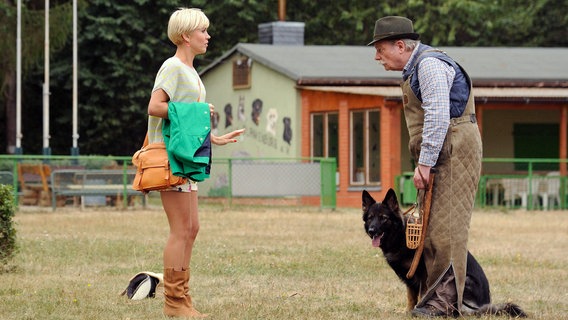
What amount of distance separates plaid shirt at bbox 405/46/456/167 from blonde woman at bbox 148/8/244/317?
1.29 metres

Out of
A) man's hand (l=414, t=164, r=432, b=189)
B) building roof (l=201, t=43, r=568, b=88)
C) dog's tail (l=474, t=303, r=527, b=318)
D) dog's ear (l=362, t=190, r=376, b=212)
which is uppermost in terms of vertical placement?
building roof (l=201, t=43, r=568, b=88)

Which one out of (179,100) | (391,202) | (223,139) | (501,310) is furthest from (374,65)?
(179,100)

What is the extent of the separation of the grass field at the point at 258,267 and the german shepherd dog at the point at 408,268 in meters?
0.28

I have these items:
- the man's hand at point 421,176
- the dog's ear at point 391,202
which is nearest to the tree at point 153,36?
the dog's ear at point 391,202

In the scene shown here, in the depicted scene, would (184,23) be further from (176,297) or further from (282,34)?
(282,34)

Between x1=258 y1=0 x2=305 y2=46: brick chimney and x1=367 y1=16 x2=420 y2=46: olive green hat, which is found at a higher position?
x1=258 y1=0 x2=305 y2=46: brick chimney

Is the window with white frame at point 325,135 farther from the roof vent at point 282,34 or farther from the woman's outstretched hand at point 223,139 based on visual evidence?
the woman's outstretched hand at point 223,139

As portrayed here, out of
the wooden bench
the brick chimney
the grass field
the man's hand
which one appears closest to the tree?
the brick chimney

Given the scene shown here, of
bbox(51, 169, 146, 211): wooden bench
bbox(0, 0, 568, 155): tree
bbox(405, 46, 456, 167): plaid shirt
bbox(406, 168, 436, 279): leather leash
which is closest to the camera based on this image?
bbox(405, 46, 456, 167): plaid shirt

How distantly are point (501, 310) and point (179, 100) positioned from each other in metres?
2.68

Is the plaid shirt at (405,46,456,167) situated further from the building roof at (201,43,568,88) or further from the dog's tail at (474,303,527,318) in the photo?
the building roof at (201,43,568,88)

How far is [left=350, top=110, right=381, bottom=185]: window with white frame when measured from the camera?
100 feet

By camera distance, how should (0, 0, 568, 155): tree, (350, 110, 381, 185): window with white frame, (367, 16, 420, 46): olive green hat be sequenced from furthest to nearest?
(0, 0, 568, 155): tree, (350, 110, 381, 185): window with white frame, (367, 16, 420, 46): olive green hat

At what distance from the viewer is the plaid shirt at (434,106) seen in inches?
321
